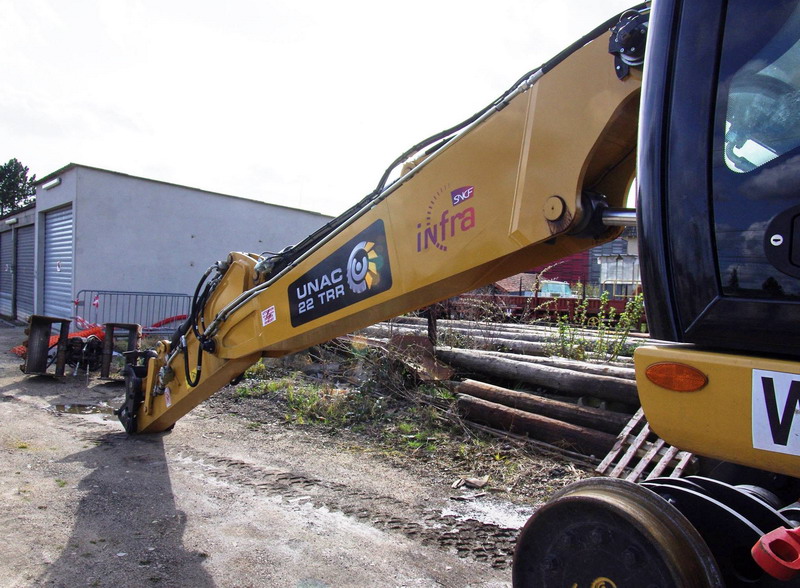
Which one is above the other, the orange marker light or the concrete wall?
the concrete wall

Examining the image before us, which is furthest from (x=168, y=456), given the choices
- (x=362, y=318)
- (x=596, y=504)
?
(x=596, y=504)

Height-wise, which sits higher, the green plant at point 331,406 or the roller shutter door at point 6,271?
the roller shutter door at point 6,271

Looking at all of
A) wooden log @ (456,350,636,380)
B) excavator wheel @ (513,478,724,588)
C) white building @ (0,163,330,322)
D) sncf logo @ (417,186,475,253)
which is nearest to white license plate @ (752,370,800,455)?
excavator wheel @ (513,478,724,588)

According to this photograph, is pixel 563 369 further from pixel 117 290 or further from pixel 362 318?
pixel 117 290

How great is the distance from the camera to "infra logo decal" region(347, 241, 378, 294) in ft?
9.76

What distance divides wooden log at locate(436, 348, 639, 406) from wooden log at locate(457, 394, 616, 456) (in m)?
0.51

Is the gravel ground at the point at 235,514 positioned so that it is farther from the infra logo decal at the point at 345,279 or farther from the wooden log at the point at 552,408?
the infra logo decal at the point at 345,279

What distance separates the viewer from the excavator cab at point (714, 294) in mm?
1538

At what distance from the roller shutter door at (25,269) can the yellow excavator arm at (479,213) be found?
55.9 ft

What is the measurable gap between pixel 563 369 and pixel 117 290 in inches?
468

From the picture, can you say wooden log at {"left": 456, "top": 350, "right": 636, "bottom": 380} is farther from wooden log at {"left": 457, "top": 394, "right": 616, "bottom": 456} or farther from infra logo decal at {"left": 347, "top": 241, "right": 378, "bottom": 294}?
infra logo decal at {"left": 347, "top": 241, "right": 378, "bottom": 294}

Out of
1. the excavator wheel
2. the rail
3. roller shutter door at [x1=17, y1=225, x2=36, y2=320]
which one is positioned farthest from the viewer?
roller shutter door at [x1=17, y1=225, x2=36, y2=320]

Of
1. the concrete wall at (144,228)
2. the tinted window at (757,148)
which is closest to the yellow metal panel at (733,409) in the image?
the tinted window at (757,148)

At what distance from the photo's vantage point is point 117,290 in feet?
47.1
